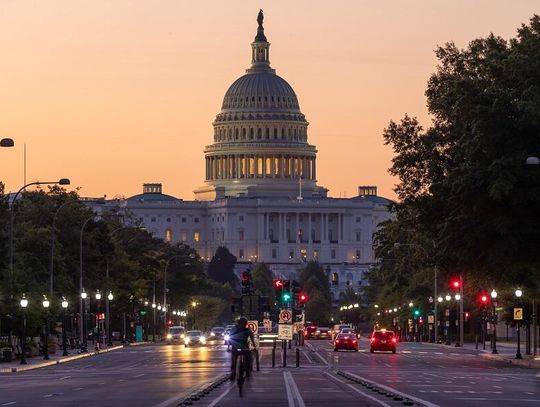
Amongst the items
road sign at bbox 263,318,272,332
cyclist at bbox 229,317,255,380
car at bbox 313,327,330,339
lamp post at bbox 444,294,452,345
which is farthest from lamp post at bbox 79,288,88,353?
cyclist at bbox 229,317,255,380

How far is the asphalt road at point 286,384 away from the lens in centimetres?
4238

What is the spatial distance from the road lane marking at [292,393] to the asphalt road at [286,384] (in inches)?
1.5

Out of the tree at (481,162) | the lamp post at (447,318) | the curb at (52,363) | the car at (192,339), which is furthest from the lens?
the lamp post at (447,318)

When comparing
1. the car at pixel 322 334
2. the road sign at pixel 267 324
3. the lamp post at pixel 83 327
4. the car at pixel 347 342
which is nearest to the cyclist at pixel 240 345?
the car at pixel 347 342

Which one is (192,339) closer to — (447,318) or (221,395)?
(447,318)

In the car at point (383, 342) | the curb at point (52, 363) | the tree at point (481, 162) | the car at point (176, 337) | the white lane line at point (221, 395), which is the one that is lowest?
the white lane line at point (221, 395)

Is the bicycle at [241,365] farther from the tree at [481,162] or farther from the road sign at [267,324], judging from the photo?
the road sign at [267,324]

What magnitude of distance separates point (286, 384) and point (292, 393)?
23.4ft

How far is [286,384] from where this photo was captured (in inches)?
2087

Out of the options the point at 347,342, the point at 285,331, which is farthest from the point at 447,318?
the point at 285,331

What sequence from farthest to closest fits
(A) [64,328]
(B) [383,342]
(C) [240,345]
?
(B) [383,342] < (A) [64,328] < (C) [240,345]

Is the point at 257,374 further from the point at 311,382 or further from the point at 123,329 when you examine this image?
the point at 123,329

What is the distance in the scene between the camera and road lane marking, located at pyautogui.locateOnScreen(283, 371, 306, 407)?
40.0m

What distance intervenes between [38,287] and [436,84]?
86.2 feet
